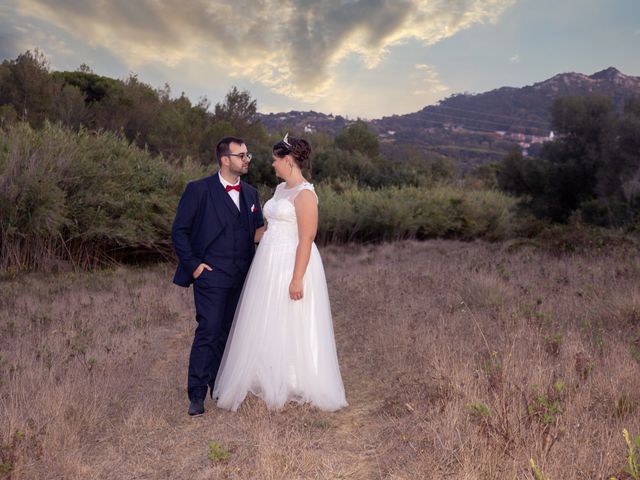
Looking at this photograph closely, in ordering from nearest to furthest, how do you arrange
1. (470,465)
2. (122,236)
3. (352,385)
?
(470,465) < (352,385) < (122,236)

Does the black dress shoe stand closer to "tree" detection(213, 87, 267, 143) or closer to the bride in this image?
the bride

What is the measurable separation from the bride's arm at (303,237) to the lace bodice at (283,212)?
0.11 meters

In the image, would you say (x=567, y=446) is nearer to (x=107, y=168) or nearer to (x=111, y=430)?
(x=111, y=430)

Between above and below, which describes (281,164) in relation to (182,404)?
above

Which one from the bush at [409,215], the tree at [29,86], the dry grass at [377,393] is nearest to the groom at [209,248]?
the dry grass at [377,393]

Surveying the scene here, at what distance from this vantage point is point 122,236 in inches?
574

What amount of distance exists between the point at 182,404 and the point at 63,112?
94.4 ft

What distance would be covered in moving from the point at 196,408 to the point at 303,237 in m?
1.81

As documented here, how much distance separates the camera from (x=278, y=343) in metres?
5.37

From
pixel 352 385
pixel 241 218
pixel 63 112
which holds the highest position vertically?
pixel 63 112

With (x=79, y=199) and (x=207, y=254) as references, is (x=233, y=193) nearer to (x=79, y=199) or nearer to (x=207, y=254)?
(x=207, y=254)

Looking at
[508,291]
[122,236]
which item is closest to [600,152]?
[508,291]

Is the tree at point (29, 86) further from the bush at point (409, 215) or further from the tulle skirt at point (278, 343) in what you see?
the tulle skirt at point (278, 343)

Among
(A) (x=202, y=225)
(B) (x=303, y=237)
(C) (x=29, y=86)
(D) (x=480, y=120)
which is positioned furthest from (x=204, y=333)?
(D) (x=480, y=120)
